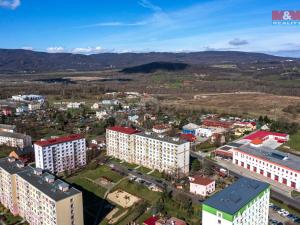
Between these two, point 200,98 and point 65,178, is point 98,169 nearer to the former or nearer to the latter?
point 65,178

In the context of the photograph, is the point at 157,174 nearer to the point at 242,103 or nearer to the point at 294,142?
the point at 294,142

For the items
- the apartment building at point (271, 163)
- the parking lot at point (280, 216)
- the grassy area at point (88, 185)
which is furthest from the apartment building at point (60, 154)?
the parking lot at point (280, 216)

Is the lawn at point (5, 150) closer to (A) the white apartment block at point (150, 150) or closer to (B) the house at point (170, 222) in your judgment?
(A) the white apartment block at point (150, 150)

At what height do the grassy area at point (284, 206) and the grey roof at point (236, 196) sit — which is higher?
the grey roof at point (236, 196)

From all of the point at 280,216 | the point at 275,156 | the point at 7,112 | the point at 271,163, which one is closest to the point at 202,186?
the point at 280,216

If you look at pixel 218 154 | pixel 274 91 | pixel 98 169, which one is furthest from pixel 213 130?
pixel 274 91

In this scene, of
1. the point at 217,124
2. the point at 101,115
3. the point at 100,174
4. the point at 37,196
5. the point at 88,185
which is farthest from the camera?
the point at 101,115
